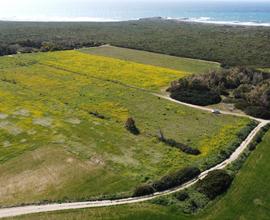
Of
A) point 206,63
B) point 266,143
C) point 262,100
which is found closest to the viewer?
point 266,143

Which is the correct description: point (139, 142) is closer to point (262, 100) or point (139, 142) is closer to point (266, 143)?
point (266, 143)

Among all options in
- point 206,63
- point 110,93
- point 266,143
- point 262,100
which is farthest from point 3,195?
point 206,63

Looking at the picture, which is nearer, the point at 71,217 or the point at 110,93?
the point at 71,217

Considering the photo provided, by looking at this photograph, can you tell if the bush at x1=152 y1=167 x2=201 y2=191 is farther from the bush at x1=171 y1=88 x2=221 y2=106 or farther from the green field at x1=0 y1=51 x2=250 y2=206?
the bush at x1=171 y1=88 x2=221 y2=106

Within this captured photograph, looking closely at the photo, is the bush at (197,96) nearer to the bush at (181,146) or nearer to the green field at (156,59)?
the bush at (181,146)

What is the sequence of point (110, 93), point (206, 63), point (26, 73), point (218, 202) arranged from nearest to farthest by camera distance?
point (218, 202) → point (110, 93) → point (26, 73) → point (206, 63)

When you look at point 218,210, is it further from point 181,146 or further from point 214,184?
point 181,146
